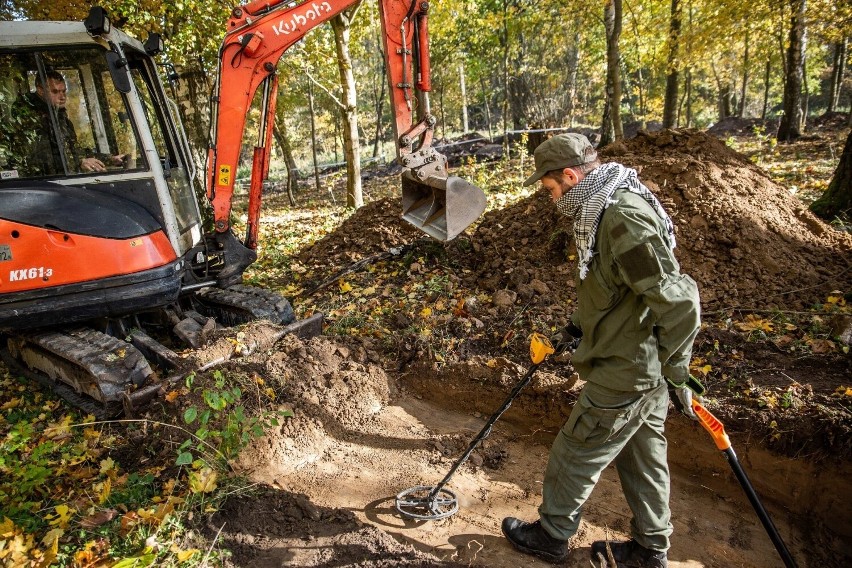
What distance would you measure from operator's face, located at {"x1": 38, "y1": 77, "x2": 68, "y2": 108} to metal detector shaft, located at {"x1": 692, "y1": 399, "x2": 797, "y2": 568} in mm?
5100

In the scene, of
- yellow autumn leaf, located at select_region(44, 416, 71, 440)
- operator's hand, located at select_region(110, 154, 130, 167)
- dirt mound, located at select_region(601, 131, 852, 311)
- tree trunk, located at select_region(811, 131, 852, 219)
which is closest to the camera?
yellow autumn leaf, located at select_region(44, 416, 71, 440)

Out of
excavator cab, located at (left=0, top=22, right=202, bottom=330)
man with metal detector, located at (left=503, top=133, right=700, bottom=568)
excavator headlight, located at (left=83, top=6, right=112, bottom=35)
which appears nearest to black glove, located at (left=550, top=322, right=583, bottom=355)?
man with metal detector, located at (left=503, top=133, right=700, bottom=568)

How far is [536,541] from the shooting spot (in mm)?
2783

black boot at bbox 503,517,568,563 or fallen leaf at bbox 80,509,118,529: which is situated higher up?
fallen leaf at bbox 80,509,118,529

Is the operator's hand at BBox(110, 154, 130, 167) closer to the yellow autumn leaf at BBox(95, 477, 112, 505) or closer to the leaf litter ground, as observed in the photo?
the leaf litter ground

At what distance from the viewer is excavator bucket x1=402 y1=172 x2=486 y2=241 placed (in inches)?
178

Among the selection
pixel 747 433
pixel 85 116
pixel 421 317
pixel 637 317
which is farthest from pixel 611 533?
pixel 85 116

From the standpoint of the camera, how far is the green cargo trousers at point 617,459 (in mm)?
2422

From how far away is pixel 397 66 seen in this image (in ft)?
15.5

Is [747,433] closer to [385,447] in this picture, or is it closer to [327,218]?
[385,447]

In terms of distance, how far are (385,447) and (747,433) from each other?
2511 millimetres

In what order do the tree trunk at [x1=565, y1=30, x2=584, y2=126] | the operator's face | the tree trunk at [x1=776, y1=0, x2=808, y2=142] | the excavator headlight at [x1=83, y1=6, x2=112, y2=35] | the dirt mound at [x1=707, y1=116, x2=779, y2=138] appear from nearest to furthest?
the excavator headlight at [x1=83, y1=6, x2=112, y2=35]
the operator's face
the tree trunk at [x1=776, y1=0, x2=808, y2=142]
the dirt mound at [x1=707, y1=116, x2=779, y2=138]
the tree trunk at [x1=565, y1=30, x2=584, y2=126]

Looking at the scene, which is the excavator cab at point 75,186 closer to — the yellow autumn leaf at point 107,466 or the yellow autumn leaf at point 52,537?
the yellow autumn leaf at point 107,466

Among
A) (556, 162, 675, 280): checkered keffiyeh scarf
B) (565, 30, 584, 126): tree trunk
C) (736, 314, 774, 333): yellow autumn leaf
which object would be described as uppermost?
(565, 30, 584, 126): tree trunk
